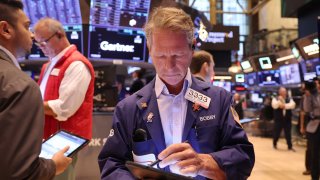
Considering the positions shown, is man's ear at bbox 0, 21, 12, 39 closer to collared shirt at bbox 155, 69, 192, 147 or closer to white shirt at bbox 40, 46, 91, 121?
collared shirt at bbox 155, 69, 192, 147

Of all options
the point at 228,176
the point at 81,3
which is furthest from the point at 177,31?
the point at 81,3

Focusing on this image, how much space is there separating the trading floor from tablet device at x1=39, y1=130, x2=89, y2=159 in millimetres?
5841

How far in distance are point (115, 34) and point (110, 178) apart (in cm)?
378

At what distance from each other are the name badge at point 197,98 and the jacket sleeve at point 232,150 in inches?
2.7

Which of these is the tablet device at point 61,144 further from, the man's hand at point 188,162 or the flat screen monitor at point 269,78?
the flat screen monitor at point 269,78

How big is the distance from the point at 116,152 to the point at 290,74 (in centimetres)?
1217

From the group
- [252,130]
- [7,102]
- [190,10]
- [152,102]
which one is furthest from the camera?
[252,130]

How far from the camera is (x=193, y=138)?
5.00ft

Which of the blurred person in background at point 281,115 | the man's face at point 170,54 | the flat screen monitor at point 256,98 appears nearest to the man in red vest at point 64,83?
the man's face at point 170,54

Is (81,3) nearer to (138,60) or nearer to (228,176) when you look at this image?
(138,60)

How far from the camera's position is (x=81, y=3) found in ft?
16.0

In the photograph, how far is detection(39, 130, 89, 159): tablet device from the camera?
199 cm

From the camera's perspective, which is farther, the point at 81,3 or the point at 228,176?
the point at 81,3

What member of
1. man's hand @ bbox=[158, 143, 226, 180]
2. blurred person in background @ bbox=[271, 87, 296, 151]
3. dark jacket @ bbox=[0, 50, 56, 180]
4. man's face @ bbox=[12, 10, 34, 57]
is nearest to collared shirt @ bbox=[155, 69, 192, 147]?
man's hand @ bbox=[158, 143, 226, 180]
